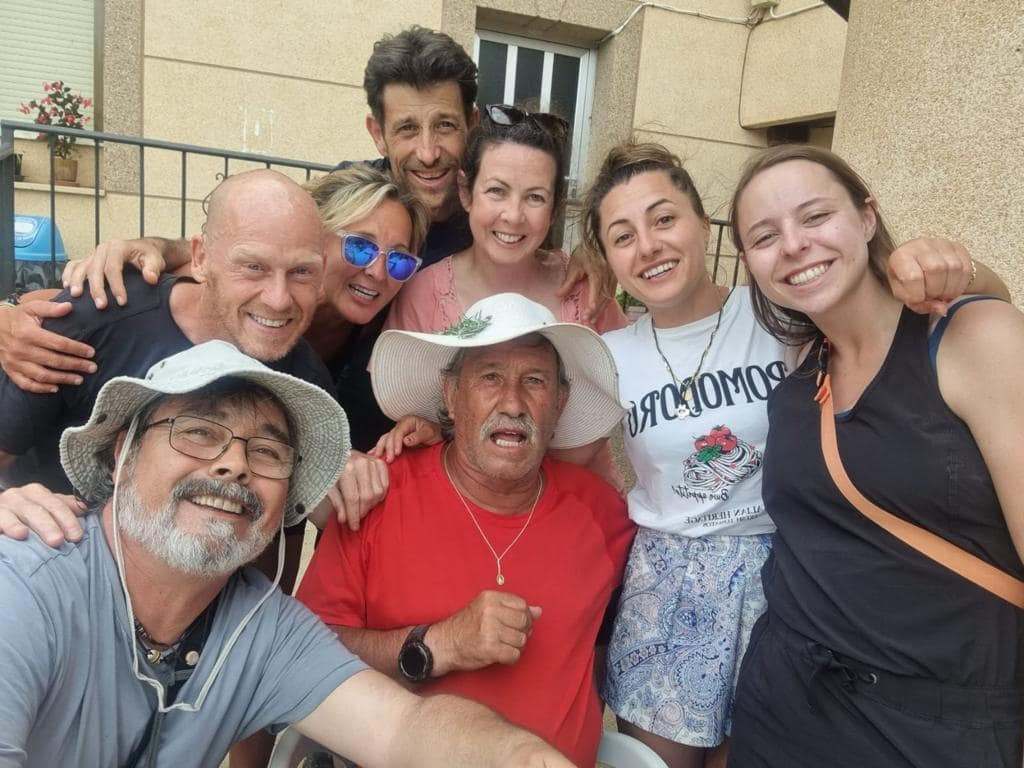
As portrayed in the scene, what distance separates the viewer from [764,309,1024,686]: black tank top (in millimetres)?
1555

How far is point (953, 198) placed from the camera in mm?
3475

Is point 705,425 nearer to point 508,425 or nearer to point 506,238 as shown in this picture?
point 508,425

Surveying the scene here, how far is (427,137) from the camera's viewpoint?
113 inches

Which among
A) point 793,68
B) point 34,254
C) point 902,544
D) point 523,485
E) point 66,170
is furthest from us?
point 793,68

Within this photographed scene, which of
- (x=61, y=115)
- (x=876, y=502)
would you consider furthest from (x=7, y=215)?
(x=876, y=502)

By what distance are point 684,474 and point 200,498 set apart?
1.28 meters

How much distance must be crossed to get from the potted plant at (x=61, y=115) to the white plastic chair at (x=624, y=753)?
649cm

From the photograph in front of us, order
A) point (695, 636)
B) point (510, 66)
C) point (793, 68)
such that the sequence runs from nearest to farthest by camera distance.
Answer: point (695, 636) → point (793, 68) → point (510, 66)

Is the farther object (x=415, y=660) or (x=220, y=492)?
(x=415, y=660)

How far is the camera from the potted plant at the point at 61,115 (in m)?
6.34

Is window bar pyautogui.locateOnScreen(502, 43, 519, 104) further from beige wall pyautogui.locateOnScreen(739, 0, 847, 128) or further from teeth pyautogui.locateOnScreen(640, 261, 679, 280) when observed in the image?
teeth pyautogui.locateOnScreen(640, 261, 679, 280)

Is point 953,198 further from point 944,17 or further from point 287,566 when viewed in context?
point 287,566

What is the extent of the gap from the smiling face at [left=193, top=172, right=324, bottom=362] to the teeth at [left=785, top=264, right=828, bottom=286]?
127 centimetres

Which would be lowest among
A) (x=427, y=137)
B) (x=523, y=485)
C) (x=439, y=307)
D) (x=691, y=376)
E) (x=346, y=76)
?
(x=523, y=485)
